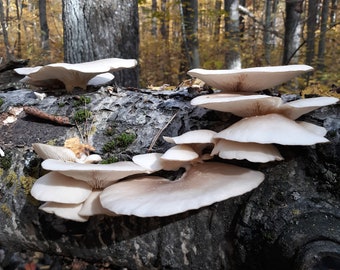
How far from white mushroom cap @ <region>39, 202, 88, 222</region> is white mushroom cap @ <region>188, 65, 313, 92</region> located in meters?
1.09

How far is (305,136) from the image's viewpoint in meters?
1.55

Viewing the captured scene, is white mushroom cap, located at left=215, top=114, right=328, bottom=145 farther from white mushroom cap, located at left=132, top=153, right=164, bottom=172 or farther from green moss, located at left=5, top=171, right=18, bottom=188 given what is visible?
green moss, located at left=5, top=171, right=18, bottom=188

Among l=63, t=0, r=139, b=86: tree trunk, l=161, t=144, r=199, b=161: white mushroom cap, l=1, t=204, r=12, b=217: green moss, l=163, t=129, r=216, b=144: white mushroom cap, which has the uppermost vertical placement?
l=63, t=0, r=139, b=86: tree trunk

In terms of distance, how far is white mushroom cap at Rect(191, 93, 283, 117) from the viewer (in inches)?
67.0

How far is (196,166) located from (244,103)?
0.47 metres

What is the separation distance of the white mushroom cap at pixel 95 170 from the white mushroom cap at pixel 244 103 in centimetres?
55

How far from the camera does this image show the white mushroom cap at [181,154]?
1.74 meters

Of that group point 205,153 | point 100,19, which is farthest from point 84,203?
point 100,19

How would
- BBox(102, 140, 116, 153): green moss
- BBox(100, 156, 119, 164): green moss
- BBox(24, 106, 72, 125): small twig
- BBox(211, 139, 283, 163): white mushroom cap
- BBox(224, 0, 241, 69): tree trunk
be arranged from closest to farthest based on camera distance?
BBox(211, 139, 283, 163): white mushroom cap → BBox(100, 156, 119, 164): green moss → BBox(102, 140, 116, 153): green moss → BBox(24, 106, 72, 125): small twig → BBox(224, 0, 241, 69): tree trunk

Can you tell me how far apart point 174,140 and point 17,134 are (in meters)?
1.40

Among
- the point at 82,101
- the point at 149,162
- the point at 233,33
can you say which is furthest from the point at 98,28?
the point at 233,33

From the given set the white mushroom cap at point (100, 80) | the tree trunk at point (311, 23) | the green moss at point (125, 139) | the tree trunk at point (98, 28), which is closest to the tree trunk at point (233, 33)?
the tree trunk at point (311, 23)

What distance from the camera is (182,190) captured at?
168 centimetres

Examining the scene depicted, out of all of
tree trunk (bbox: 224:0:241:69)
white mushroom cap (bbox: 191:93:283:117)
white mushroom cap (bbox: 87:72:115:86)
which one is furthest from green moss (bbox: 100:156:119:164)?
tree trunk (bbox: 224:0:241:69)
